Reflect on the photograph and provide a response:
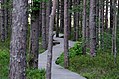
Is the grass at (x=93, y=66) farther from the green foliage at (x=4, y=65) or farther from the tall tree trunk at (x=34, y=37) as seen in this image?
the green foliage at (x=4, y=65)

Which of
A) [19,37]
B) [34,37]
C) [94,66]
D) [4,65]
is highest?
[19,37]

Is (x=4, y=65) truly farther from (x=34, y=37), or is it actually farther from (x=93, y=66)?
(x=93, y=66)

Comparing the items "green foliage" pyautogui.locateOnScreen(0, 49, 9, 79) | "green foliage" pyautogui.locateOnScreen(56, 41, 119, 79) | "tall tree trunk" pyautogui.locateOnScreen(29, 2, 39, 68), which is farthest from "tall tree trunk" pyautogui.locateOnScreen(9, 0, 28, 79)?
"green foliage" pyautogui.locateOnScreen(56, 41, 119, 79)

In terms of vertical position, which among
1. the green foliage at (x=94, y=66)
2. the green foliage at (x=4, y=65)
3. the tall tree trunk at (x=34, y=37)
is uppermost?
the tall tree trunk at (x=34, y=37)

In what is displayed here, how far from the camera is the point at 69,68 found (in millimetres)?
16234

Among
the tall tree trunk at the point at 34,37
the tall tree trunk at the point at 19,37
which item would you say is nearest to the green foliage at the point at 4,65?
the tall tree trunk at the point at 34,37

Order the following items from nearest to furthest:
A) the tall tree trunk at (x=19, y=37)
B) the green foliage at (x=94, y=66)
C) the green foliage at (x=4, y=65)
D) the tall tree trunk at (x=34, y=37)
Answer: the tall tree trunk at (x=19, y=37), the green foliage at (x=4, y=65), the tall tree trunk at (x=34, y=37), the green foliage at (x=94, y=66)

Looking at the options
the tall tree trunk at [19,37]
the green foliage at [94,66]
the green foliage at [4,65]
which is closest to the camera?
the tall tree trunk at [19,37]

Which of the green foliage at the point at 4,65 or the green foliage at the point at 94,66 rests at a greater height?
the green foliage at the point at 4,65

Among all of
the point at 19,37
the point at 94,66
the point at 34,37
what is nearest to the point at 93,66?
the point at 94,66

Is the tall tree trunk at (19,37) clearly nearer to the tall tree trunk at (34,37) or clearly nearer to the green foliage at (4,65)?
the green foliage at (4,65)

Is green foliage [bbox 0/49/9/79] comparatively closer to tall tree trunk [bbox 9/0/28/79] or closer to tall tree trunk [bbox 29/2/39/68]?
tall tree trunk [bbox 29/2/39/68]

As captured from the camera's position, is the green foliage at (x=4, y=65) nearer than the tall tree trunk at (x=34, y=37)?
Yes

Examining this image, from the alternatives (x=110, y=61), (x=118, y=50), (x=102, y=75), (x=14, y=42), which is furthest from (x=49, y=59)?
(x=118, y=50)
